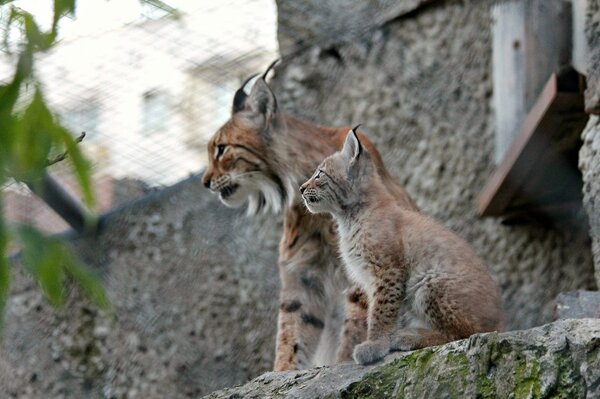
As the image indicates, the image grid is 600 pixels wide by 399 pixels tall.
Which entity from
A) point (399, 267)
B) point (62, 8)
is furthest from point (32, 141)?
point (399, 267)

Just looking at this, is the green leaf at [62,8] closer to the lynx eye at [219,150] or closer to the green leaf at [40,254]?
the green leaf at [40,254]

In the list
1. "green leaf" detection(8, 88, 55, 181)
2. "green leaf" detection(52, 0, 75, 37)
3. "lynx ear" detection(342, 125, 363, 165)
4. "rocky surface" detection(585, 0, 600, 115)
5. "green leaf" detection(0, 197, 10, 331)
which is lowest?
"lynx ear" detection(342, 125, 363, 165)

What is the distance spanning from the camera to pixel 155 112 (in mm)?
5973

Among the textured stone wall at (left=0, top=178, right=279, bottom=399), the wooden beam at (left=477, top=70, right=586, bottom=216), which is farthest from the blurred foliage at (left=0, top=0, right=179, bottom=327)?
the textured stone wall at (left=0, top=178, right=279, bottom=399)

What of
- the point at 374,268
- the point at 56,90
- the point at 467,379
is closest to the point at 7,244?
the point at 467,379

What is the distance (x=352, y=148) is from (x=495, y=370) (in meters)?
1.30

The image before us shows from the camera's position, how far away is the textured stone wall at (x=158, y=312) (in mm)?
6805

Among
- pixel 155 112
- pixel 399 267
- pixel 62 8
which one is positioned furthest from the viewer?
pixel 155 112

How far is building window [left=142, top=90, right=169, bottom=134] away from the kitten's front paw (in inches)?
101

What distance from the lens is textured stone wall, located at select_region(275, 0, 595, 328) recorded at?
6.09 meters

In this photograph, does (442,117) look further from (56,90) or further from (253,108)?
(56,90)

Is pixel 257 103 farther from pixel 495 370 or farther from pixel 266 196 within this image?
pixel 495 370

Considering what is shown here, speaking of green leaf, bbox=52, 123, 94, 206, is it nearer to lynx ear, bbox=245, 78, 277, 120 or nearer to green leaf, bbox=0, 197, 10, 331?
green leaf, bbox=0, 197, 10, 331

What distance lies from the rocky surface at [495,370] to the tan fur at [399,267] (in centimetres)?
28
